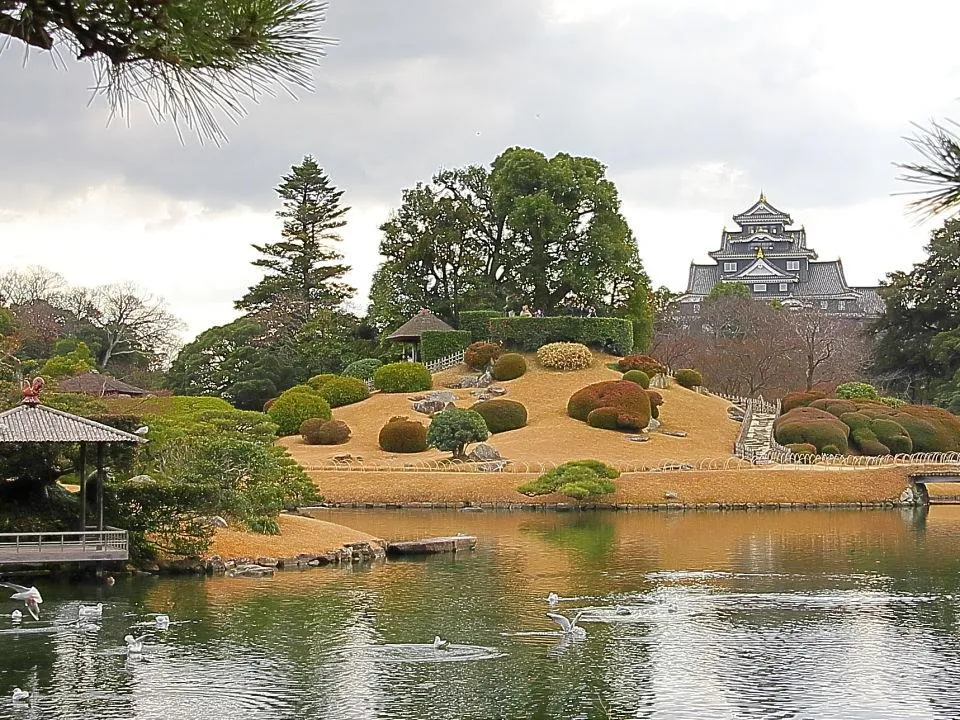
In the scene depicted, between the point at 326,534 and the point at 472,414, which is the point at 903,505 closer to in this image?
the point at 472,414

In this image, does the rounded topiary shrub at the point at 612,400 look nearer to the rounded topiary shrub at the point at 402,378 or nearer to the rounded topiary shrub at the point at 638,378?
the rounded topiary shrub at the point at 638,378

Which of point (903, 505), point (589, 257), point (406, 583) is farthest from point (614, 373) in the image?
point (406, 583)

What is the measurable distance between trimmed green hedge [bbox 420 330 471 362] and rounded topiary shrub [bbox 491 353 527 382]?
140 inches

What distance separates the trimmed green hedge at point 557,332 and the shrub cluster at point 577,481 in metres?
18.2

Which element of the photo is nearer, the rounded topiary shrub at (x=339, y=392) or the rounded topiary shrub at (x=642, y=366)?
the rounded topiary shrub at (x=339, y=392)

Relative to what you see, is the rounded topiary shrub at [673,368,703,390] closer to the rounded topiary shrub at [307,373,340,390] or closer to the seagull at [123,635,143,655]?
the rounded topiary shrub at [307,373,340,390]

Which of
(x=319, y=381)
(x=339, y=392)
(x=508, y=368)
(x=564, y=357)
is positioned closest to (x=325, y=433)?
(x=339, y=392)

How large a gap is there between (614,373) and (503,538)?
919 inches

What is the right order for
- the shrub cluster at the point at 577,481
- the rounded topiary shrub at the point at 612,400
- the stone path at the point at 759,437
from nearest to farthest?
the shrub cluster at the point at 577,481, the stone path at the point at 759,437, the rounded topiary shrub at the point at 612,400

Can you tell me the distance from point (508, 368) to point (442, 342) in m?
4.61

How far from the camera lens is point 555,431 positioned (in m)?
41.3

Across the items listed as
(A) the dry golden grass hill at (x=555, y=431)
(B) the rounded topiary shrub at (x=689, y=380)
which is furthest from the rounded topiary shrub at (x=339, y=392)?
(B) the rounded topiary shrub at (x=689, y=380)

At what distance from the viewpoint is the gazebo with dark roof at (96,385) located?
41.9 meters

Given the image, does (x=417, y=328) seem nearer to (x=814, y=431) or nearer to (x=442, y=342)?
(x=442, y=342)
